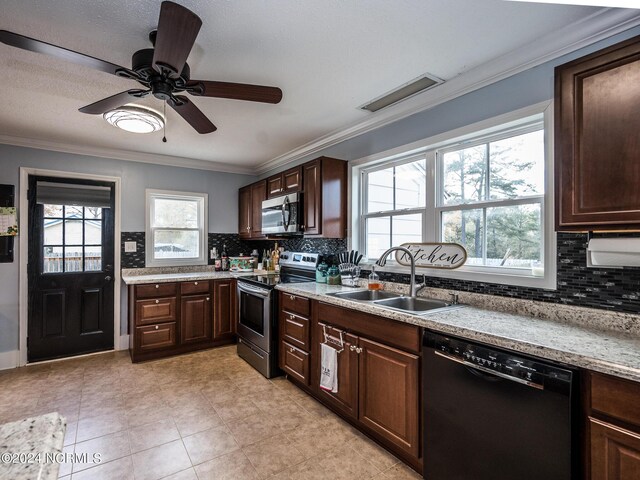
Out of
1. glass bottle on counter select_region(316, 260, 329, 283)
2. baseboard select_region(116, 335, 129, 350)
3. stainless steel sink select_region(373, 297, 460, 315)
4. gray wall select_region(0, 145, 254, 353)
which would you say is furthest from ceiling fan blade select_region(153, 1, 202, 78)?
baseboard select_region(116, 335, 129, 350)

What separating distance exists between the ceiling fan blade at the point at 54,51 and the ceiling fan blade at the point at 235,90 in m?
0.31

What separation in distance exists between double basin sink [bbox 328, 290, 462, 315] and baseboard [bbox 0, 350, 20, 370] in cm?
347

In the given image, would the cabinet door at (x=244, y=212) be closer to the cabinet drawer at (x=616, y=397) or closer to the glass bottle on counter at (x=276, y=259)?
the glass bottle on counter at (x=276, y=259)

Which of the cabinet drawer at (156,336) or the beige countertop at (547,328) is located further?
the cabinet drawer at (156,336)

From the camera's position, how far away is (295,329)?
9.14 ft

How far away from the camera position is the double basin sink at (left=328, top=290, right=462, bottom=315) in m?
2.18

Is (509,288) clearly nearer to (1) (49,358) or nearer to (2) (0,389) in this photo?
(2) (0,389)

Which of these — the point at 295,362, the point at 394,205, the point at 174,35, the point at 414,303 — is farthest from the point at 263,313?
the point at 174,35

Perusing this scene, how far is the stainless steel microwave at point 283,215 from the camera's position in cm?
331

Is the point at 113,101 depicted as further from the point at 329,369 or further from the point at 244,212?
the point at 244,212

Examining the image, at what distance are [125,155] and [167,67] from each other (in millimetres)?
2916

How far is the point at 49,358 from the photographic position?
3.53 metres

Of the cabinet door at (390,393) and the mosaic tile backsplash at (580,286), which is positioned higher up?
the mosaic tile backsplash at (580,286)

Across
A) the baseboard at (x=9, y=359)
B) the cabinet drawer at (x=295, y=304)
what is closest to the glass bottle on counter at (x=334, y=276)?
the cabinet drawer at (x=295, y=304)
